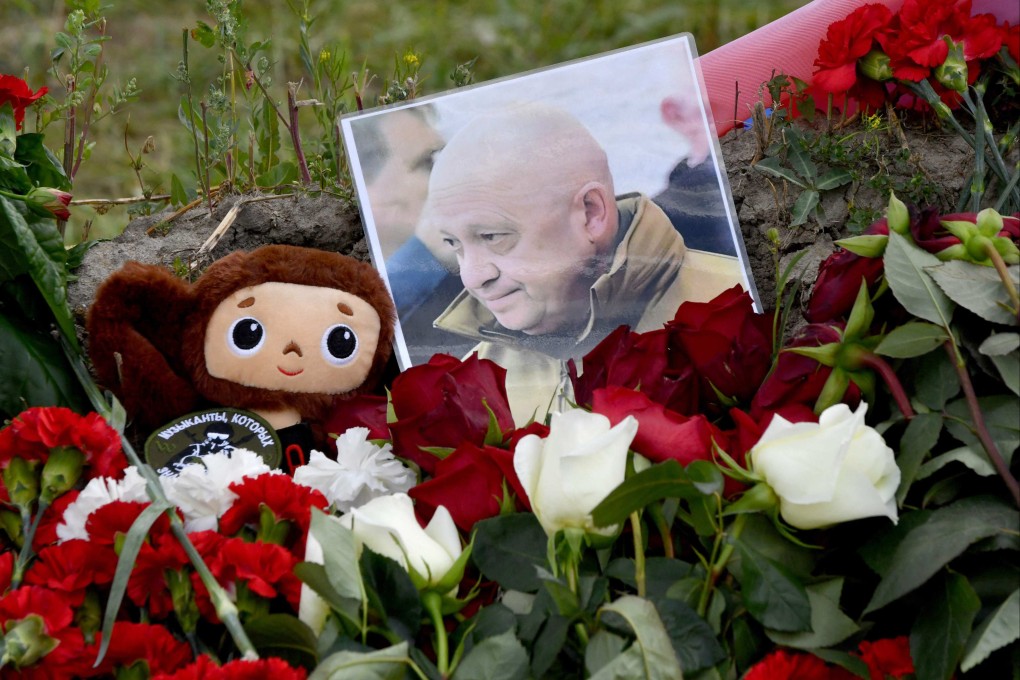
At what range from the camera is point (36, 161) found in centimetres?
104

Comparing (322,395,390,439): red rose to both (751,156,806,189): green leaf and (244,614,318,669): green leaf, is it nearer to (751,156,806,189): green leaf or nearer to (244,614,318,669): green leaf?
(244,614,318,669): green leaf

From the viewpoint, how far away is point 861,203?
44.9 inches

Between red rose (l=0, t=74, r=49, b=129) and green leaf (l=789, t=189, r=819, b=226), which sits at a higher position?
red rose (l=0, t=74, r=49, b=129)

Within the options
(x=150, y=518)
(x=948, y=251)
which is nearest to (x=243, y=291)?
(x=150, y=518)

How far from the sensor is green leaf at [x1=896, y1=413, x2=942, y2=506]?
660 mm

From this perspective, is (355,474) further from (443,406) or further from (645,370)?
(645,370)

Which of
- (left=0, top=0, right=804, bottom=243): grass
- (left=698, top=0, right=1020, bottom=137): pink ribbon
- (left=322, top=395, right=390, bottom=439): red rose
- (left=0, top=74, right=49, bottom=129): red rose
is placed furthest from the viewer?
(left=0, top=0, right=804, bottom=243): grass

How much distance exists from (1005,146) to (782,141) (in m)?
0.22

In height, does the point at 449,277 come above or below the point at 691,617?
above

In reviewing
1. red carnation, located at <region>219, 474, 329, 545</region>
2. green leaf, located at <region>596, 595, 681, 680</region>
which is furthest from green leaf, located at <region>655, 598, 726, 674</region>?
red carnation, located at <region>219, 474, 329, 545</region>

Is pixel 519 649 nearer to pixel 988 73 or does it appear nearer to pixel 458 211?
pixel 458 211

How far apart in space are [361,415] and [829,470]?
16.4 inches

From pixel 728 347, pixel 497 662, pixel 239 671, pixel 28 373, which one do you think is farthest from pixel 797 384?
pixel 28 373

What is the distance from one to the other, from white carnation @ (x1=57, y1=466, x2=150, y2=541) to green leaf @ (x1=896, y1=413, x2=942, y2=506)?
1.58ft
